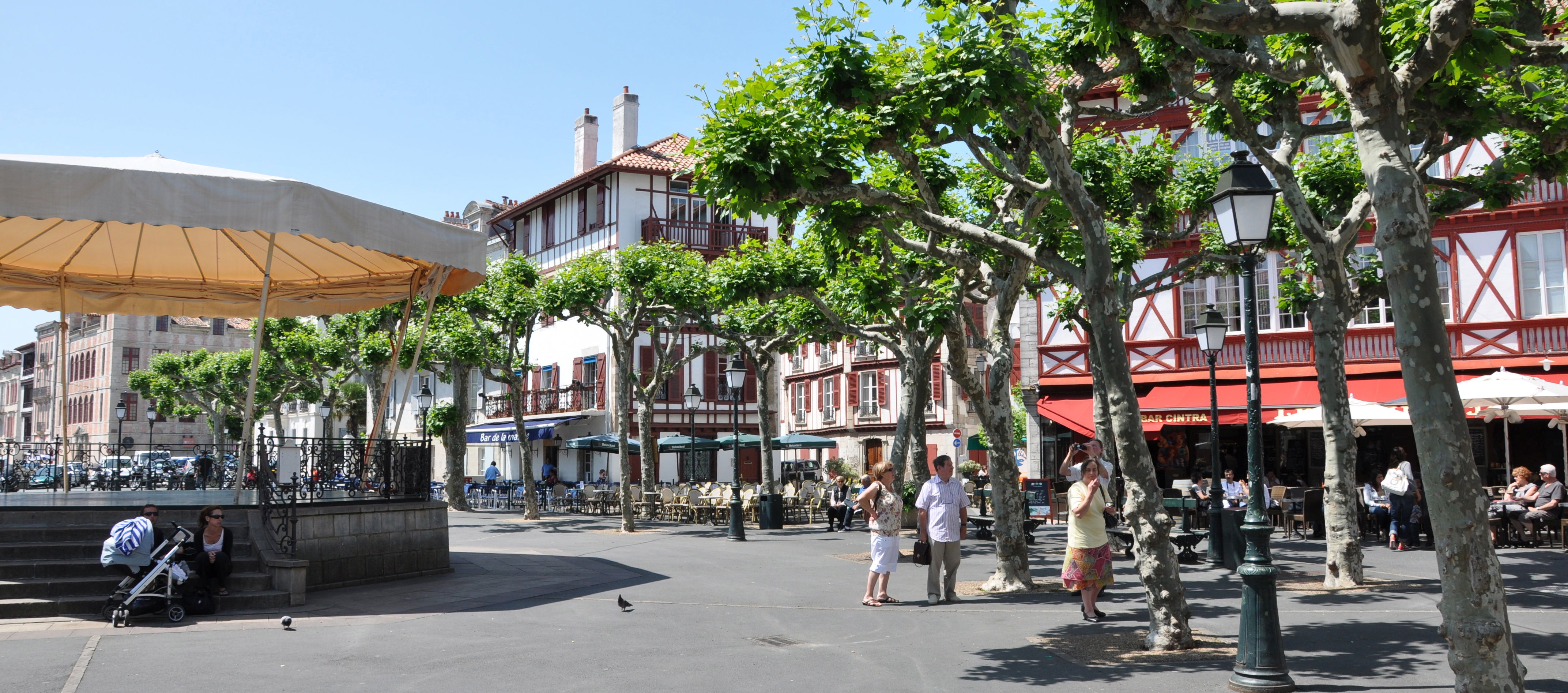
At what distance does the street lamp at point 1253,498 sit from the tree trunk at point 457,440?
25.3 m

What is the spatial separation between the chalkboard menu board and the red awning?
7.85 feet

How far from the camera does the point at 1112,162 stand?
17.3 meters

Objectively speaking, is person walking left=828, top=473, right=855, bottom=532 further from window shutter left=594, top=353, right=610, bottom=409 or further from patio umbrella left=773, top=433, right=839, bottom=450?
window shutter left=594, top=353, right=610, bottom=409

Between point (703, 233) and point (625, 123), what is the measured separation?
588cm

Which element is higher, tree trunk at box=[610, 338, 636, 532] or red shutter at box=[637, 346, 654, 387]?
red shutter at box=[637, 346, 654, 387]

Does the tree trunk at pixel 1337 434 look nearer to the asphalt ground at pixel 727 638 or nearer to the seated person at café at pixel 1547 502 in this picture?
the asphalt ground at pixel 727 638

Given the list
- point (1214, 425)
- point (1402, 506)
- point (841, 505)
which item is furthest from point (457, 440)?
point (1402, 506)

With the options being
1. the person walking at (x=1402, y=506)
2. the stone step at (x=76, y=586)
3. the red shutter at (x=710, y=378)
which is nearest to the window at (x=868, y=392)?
Answer: the red shutter at (x=710, y=378)

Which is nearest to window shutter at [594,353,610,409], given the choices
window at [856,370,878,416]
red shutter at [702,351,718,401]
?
red shutter at [702,351,718,401]

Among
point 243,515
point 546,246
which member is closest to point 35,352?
point 546,246

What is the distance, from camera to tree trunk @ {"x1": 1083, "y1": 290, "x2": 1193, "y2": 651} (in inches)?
345

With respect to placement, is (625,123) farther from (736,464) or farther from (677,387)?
(736,464)

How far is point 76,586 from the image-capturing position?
36.7 feet

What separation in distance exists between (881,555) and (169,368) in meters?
50.6
